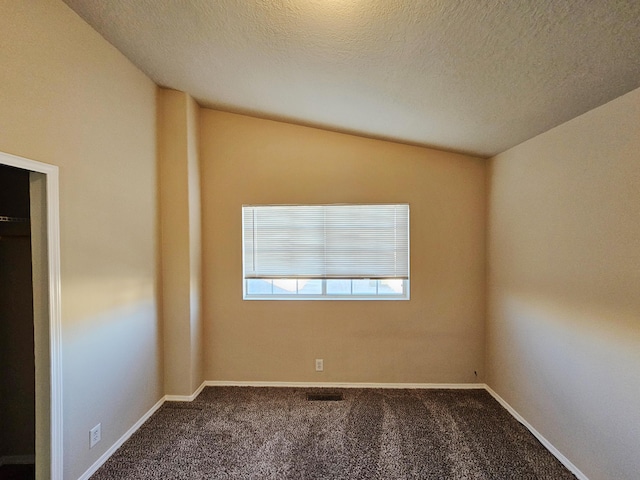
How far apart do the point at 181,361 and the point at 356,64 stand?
116 inches

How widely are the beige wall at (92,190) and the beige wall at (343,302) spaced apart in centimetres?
65

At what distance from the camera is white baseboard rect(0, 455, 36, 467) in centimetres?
212

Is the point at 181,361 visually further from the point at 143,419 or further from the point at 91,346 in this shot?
the point at 91,346

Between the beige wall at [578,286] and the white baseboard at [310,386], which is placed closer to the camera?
the beige wall at [578,286]

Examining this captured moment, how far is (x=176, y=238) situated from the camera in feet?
9.55

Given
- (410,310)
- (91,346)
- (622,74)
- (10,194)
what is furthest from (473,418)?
(10,194)

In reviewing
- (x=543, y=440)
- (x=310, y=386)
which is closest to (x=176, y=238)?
(x=310, y=386)

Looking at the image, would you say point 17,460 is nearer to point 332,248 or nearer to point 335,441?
point 335,441

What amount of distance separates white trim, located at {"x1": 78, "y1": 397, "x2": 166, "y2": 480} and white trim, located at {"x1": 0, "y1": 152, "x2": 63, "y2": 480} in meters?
0.28

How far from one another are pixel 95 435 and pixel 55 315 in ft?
3.14

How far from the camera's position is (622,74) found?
58.9 inches

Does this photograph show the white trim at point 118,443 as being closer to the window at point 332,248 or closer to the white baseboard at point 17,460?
the white baseboard at point 17,460

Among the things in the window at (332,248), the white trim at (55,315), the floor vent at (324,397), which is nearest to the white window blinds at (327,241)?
the window at (332,248)

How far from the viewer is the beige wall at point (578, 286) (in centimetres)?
166
